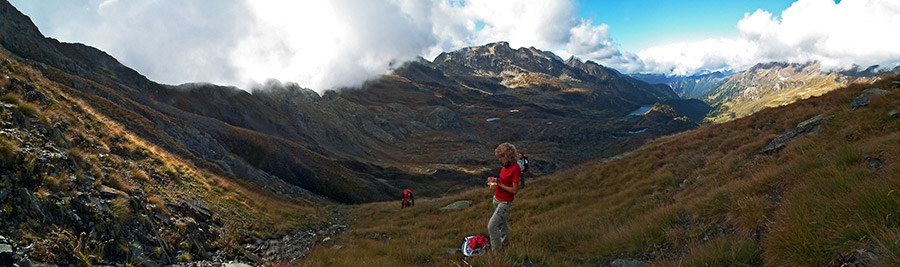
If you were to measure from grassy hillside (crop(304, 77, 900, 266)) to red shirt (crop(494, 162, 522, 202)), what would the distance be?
3.69 feet

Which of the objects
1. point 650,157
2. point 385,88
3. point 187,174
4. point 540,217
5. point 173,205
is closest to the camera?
point 173,205

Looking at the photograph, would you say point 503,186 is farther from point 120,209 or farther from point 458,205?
point 458,205

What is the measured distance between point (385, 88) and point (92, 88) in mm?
158057

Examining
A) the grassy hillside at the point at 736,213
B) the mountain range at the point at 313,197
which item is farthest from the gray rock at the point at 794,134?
the grassy hillside at the point at 736,213

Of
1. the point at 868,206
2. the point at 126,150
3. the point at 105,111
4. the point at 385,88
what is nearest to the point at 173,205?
the point at 126,150

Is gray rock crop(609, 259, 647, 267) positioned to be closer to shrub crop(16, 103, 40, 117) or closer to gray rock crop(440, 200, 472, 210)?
gray rock crop(440, 200, 472, 210)

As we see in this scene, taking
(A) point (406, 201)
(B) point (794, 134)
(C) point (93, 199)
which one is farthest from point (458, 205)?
(C) point (93, 199)

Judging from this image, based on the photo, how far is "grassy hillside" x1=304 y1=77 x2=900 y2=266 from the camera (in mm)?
4363

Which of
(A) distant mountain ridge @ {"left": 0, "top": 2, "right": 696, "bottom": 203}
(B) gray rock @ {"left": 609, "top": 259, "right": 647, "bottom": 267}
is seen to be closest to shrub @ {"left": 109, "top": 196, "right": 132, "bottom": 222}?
(B) gray rock @ {"left": 609, "top": 259, "right": 647, "bottom": 267}

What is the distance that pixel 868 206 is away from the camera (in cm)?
440

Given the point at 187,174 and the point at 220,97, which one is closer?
the point at 187,174

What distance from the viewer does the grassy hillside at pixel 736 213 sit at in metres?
4.36

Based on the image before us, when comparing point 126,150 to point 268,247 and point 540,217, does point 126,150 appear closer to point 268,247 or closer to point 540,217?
point 268,247

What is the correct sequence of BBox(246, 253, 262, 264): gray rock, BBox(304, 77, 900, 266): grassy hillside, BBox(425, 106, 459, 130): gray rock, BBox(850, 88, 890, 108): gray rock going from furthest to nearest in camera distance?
BBox(425, 106, 459, 130): gray rock < BBox(850, 88, 890, 108): gray rock < BBox(246, 253, 262, 264): gray rock < BBox(304, 77, 900, 266): grassy hillside
